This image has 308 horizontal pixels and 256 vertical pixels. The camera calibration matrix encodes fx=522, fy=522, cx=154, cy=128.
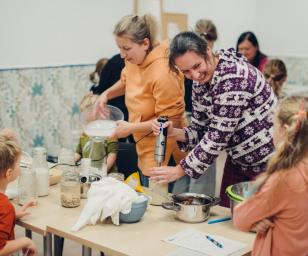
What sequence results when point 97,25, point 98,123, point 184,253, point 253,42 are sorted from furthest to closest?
point 253,42 → point 97,25 → point 98,123 → point 184,253

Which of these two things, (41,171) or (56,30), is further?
(56,30)

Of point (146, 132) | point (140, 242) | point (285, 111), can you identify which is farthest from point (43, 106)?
point (285, 111)

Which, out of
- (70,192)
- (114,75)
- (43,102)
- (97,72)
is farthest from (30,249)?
(97,72)

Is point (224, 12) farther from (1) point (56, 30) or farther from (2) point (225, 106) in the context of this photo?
(2) point (225, 106)

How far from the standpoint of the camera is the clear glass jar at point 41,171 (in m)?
2.39

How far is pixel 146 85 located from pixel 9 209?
0.99 m

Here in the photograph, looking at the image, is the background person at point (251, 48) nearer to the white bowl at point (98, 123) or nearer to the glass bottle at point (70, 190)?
the white bowl at point (98, 123)

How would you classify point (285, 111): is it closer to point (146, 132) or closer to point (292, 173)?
point (292, 173)

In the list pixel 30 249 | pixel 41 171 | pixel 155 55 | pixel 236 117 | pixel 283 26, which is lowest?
pixel 30 249

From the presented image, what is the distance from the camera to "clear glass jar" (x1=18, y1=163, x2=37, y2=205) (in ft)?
7.48

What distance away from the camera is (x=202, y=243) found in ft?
6.24

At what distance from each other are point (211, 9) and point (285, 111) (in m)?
4.18

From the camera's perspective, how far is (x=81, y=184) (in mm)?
2357

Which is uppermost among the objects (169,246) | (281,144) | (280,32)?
(280,32)
